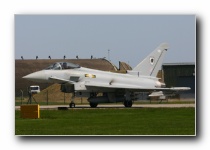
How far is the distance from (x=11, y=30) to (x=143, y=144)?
154 inches

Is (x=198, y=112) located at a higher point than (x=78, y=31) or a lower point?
lower

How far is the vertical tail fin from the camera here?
1852cm

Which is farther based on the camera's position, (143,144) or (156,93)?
(156,93)

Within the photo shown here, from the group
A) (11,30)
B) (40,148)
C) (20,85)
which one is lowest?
(40,148)

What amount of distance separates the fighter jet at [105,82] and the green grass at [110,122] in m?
1.33

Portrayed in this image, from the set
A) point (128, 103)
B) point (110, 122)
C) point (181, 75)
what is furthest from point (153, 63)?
point (110, 122)

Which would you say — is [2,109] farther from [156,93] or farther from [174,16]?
[156,93]

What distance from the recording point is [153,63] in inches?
914

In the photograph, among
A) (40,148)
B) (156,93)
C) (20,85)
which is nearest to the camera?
(40,148)

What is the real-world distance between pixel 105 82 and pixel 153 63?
344 cm

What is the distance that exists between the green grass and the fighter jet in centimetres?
133

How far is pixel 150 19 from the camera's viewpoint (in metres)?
17.4

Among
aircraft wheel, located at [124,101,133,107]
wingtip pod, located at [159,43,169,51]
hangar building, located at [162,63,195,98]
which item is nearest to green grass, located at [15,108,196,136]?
hangar building, located at [162,63,195,98]
